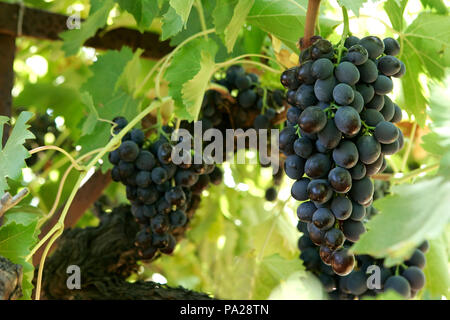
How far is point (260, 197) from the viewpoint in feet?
6.22

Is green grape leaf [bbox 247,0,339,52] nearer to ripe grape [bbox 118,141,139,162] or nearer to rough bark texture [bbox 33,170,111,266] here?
ripe grape [bbox 118,141,139,162]

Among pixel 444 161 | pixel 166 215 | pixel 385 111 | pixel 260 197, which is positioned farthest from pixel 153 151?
pixel 260 197

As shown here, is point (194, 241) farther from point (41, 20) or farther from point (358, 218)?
point (358, 218)

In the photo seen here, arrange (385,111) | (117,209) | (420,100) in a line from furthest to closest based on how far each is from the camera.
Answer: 1. (117,209)
2. (420,100)
3. (385,111)

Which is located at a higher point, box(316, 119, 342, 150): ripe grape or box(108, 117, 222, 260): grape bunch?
box(108, 117, 222, 260): grape bunch

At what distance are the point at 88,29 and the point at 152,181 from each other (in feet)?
1.40

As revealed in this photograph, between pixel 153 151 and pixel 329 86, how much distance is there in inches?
16.9

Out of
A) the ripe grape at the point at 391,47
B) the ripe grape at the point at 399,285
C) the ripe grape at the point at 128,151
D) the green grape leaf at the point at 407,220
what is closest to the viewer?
the green grape leaf at the point at 407,220

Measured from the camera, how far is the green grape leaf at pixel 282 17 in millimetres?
947

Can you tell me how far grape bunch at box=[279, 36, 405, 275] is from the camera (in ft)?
2.28

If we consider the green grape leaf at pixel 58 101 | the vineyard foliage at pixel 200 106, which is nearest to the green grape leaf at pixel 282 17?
the vineyard foliage at pixel 200 106

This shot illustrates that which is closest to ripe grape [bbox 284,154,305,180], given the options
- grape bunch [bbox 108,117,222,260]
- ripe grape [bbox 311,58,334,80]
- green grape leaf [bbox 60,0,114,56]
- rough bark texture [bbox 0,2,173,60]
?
ripe grape [bbox 311,58,334,80]

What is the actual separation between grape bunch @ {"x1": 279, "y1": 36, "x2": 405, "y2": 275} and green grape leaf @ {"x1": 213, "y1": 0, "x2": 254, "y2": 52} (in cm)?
15
